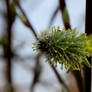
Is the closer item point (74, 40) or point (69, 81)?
point (74, 40)

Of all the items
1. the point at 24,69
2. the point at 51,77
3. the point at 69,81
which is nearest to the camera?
the point at 24,69

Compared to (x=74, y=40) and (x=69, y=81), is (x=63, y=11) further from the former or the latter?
(x=69, y=81)

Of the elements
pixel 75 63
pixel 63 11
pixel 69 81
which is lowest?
pixel 69 81

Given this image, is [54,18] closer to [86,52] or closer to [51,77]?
[86,52]

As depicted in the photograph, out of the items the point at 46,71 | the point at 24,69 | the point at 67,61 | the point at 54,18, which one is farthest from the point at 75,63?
the point at 46,71

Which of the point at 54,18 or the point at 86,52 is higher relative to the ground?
the point at 54,18

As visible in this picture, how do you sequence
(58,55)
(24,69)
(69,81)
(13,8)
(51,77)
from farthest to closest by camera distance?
(69,81) < (51,77) < (24,69) < (13,8) < (58,55)
